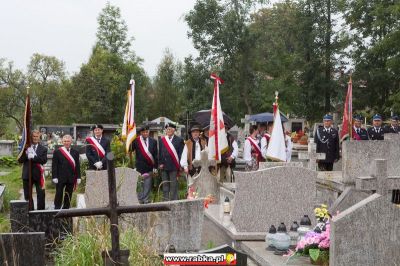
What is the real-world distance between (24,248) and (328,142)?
33.0 feet

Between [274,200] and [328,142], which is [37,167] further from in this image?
[328,142]

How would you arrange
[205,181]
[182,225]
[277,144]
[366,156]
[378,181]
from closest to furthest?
[182,225], [378,181], [366,156], [277,144], [205,181]

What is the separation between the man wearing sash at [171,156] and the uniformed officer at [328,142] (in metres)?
3.03

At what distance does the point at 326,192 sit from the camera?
37.3 feet

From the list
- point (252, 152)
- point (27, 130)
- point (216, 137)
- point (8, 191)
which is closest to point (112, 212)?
point (216, 137)

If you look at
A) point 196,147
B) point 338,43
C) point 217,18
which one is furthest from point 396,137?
point 217,18

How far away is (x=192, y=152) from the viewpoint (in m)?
13.8

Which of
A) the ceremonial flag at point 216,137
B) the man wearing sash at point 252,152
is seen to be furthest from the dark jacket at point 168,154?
the ceremonial flag at point 216,137

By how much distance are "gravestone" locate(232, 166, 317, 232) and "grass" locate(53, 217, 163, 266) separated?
114 inches

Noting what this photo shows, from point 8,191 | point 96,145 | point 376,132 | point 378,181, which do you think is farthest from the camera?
point 8,191

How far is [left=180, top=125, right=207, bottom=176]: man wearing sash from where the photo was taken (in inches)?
516

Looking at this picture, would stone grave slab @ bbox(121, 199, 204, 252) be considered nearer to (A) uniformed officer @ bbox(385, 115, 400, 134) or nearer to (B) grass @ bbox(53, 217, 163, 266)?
(B) grass @ bbox(53, 217, 163, 266)

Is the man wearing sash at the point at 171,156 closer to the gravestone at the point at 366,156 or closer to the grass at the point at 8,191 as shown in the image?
the grass at the point at 8,191

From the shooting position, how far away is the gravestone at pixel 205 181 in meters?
12.2
